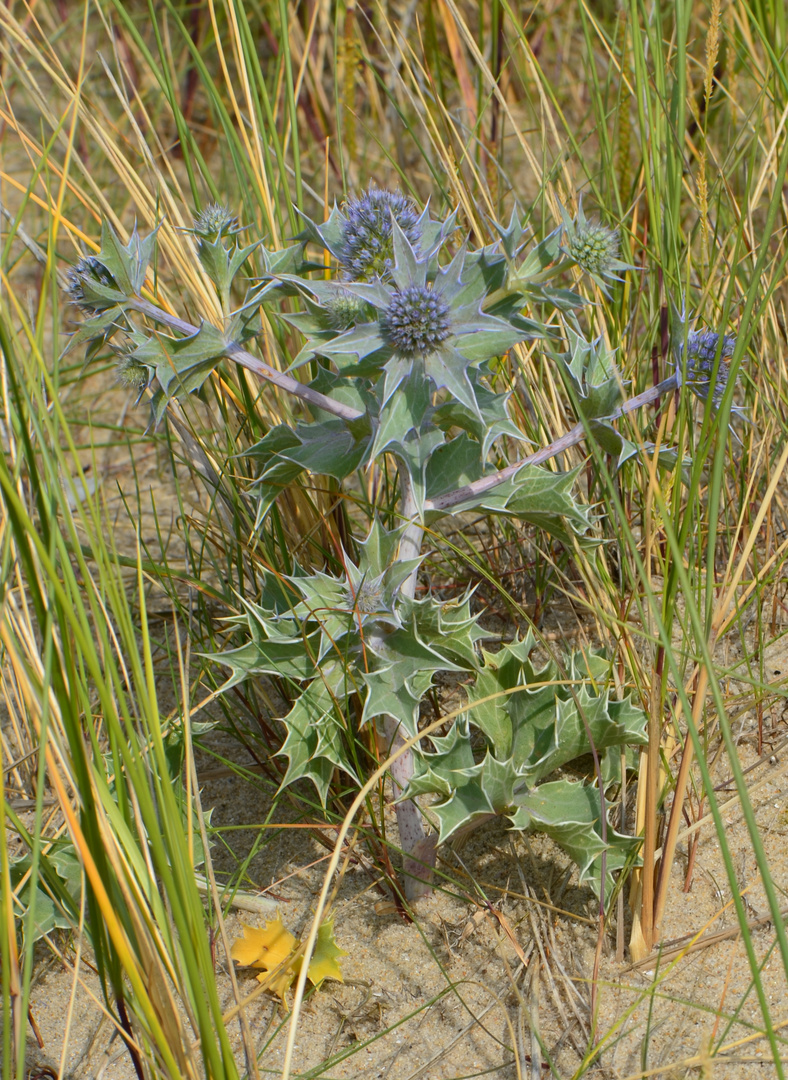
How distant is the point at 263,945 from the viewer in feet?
4.12

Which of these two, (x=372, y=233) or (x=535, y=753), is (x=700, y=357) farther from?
(x=535, y=753)

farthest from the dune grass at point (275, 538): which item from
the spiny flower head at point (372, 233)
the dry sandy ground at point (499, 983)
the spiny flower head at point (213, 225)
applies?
the spiny flower head at point (372, 233)

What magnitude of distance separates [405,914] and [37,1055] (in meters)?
0.53

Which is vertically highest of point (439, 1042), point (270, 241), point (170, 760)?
point (270, 241)

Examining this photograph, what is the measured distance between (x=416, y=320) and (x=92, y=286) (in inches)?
16.1

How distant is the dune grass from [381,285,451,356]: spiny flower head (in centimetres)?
26

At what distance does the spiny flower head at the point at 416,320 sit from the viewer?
102cm

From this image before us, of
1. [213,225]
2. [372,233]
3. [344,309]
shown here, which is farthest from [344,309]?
[213,225]

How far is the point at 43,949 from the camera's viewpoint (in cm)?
137

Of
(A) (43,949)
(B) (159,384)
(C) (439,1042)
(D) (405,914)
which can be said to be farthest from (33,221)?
(C) (439,1042)

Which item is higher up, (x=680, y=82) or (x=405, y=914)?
(x=680, y=82)

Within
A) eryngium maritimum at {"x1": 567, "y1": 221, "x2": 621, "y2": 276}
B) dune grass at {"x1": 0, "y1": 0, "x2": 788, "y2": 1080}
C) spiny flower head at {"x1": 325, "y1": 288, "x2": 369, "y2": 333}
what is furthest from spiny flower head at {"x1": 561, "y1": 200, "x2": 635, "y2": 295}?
spiny flower head at {"x1": 325, "y1": 288, "x2": 369, "y2": 333}

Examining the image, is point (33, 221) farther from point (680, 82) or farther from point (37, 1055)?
A: point (37, 1055)

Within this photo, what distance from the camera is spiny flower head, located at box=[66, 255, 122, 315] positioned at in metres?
1.13
